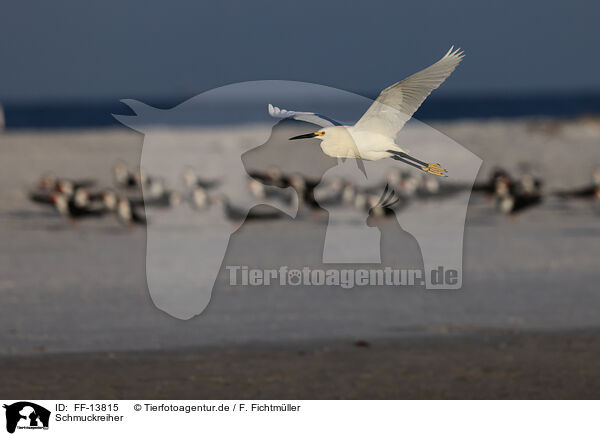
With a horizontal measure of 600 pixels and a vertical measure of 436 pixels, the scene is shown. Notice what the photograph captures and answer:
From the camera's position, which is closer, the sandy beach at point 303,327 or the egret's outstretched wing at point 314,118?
the egret's outstretched wing at point 314,118

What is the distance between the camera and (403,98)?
359cm

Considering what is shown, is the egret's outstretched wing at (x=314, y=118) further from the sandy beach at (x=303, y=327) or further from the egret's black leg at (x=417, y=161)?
the sandy beach at (x=303, y=327)

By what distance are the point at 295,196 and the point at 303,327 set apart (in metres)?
8.06

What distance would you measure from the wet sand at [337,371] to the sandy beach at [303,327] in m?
0.02

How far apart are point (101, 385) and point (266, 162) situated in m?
15.6

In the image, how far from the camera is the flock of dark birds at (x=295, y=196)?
46.5ft

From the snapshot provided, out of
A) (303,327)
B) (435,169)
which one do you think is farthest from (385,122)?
(303,327)

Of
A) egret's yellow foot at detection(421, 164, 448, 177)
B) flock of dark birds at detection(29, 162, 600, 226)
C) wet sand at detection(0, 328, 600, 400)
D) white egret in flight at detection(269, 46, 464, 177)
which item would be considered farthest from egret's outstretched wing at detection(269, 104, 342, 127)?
flock of dark birds at detection(29, 162, 600, 226)

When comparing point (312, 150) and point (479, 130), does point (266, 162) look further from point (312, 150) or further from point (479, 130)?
point (479, 130)

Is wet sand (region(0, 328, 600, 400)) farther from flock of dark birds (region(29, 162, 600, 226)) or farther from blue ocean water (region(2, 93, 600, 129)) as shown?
blue ocean water (region(2, 93, 600, 129))

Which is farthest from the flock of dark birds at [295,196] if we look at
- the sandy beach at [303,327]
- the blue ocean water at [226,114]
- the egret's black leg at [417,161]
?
the blue ocean water at [226,114]

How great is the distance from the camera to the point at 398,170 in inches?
712

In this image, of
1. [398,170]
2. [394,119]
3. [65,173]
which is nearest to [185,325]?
[394,119]
